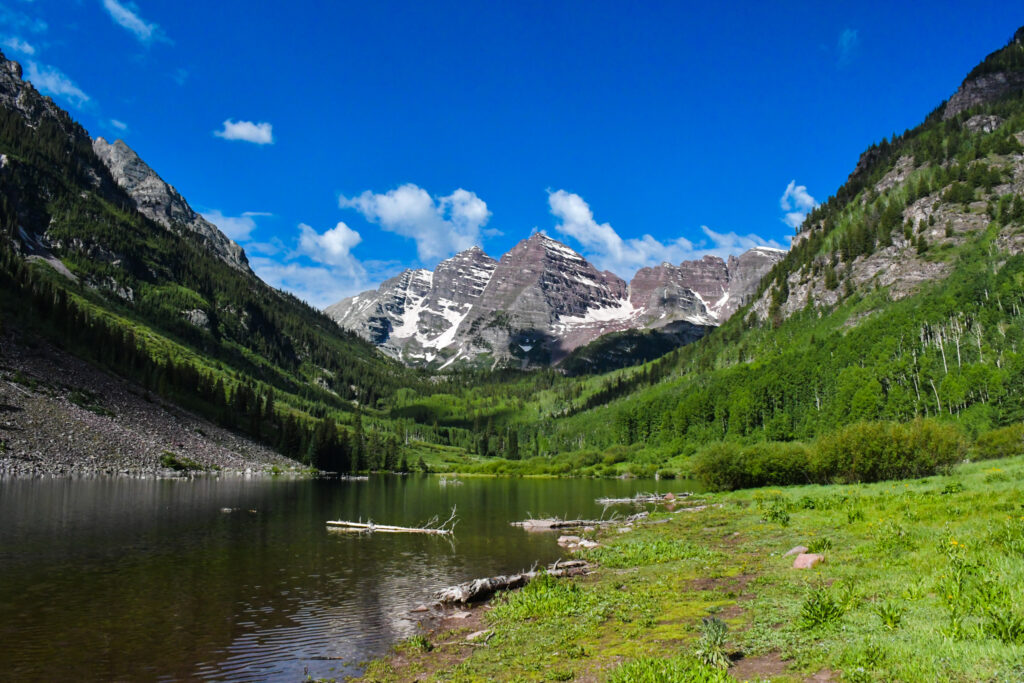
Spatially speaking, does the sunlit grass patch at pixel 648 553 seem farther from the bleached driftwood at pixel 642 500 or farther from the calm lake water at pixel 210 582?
the bleached driftwood at pixel 642 500

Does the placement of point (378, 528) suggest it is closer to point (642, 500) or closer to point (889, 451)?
point (642, 500)

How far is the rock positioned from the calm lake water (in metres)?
20.1

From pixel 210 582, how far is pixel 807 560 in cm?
3563

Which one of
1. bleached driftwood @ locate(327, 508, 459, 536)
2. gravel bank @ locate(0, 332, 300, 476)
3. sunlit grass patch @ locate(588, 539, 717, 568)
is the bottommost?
bleached driftwood @ locate(327, 508, 459, 536)

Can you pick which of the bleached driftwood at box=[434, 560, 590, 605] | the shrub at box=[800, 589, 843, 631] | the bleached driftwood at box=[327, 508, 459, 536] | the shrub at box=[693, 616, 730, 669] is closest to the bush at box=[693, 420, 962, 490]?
the bleached driftwood at box=[327, 508, 459, 536]

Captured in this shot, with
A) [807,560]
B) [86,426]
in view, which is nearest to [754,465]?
[807,560]

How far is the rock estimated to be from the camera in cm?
2729

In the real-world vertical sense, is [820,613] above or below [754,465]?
above

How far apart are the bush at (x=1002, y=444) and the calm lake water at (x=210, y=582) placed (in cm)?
6417

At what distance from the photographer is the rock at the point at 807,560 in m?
27.3

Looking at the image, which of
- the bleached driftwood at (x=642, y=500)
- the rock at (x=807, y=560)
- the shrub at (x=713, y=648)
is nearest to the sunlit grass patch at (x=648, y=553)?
the rock at (x=807, y=560)

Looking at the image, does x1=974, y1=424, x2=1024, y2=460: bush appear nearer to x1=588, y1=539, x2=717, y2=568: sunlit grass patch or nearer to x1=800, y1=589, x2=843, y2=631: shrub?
x1=588, y1=539, x2=717, y2=568: sunlit grass patch

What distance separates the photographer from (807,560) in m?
27.9

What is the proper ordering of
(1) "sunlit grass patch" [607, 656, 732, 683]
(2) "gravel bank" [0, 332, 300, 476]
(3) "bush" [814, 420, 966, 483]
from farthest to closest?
(2) "gravel bank" [0, 332, 300, 476]
(3) "bush" [814, 420, 966, 483]
(1) "sunlit grass patch" [607, 656, 732, 683]
